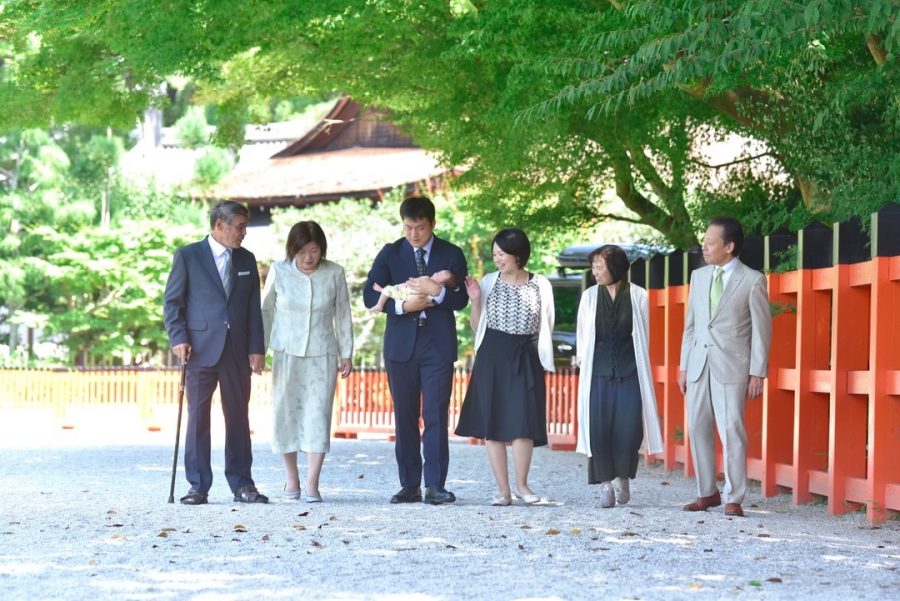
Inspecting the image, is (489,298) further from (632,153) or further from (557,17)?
(632,153)

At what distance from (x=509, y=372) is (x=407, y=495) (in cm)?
98

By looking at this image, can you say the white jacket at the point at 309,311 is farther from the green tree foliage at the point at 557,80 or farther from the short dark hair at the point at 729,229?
the short dark hair at the point at 729,229

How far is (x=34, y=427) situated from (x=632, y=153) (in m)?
10.9

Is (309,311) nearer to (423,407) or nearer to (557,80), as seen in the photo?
(423,407)

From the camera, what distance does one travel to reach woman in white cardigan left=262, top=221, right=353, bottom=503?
925 cm

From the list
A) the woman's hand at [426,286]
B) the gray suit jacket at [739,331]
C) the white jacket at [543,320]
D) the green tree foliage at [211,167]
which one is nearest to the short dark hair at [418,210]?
the woman's hand at [426,286]

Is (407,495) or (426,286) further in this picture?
(407,495)

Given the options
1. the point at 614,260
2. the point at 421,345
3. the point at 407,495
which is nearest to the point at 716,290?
the point at 614,260

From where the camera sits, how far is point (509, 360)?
922 centimetres

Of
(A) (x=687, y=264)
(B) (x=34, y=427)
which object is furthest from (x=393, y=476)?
(B) (x=34, y=427)

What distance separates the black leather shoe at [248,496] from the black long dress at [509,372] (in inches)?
49.7

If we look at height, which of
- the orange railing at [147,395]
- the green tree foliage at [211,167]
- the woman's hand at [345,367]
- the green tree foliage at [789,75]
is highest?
the green tree foliage at [211,167]

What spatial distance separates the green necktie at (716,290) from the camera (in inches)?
343

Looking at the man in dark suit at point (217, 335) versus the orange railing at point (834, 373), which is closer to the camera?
the orange railing at point (834, 373)
